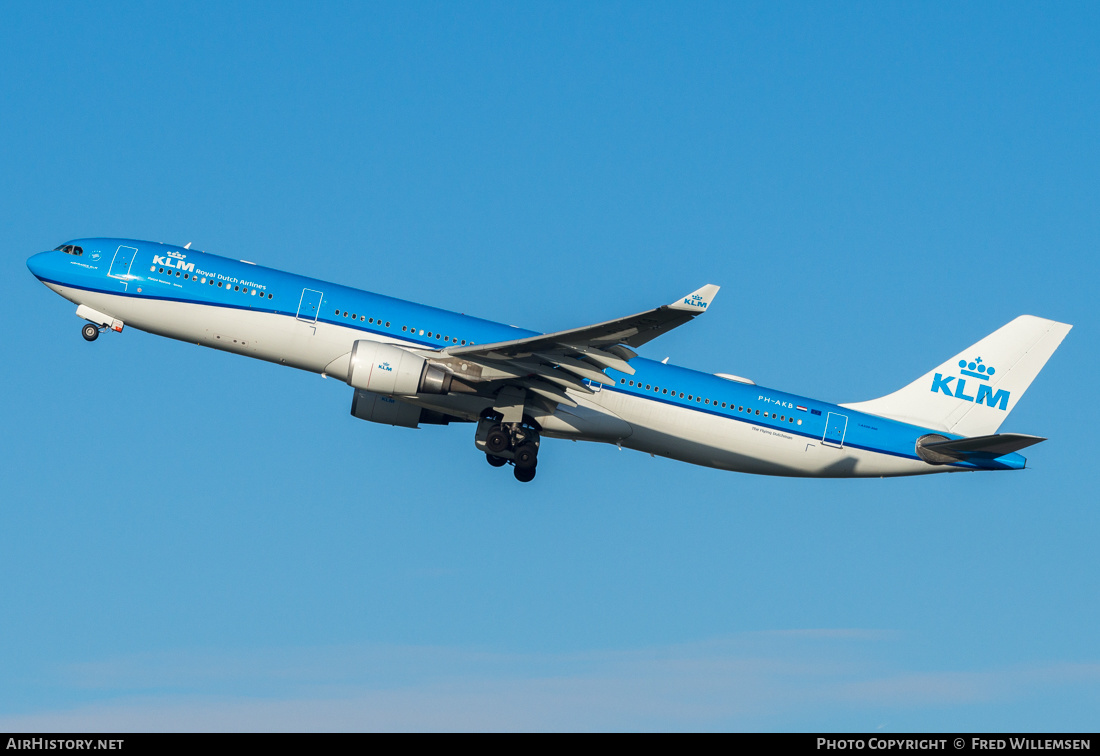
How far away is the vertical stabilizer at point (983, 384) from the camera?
38.5 meters

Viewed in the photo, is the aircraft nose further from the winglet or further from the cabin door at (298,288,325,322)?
the winglet

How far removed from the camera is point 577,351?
31609mm

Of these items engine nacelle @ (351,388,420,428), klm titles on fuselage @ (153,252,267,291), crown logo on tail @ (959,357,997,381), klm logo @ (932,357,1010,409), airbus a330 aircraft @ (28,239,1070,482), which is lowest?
engine nacelle @ (351,388,420,428)

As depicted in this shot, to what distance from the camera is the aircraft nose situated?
34.1m

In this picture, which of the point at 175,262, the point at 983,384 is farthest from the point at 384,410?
the point at 983,384

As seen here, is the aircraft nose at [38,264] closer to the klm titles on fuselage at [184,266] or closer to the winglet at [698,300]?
the klm titles on fuselage at [184,266]

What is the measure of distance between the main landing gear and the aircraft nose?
1409 cm

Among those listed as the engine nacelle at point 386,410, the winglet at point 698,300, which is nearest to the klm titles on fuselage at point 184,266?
the engine nacelle at point 386,410

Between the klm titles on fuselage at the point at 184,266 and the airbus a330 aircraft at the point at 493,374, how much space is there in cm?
4

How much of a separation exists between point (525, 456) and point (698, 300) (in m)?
8.80

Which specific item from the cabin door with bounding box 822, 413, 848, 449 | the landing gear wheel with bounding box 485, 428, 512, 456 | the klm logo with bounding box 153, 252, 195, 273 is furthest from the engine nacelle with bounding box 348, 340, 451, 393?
the cabin door with bounding box 822, 413, 848, 449
